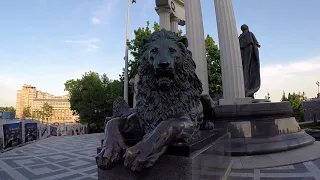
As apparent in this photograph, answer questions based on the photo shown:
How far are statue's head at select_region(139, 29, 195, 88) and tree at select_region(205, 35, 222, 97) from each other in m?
17.8

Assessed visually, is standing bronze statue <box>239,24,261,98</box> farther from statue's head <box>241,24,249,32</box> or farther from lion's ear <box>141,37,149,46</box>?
lion's ear <box>141,37,149,46</box>

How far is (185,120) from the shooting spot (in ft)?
8.30

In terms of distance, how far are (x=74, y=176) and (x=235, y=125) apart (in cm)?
A: 418

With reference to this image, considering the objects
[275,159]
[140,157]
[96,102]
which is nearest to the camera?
[140,157]

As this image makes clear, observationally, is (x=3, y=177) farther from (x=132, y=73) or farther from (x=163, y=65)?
(x=132, y=73)

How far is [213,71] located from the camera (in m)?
20.7

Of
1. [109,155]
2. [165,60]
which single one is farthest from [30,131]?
[165,60]

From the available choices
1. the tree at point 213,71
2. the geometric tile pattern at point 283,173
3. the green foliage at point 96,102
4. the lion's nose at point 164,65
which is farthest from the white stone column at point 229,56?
the green foliage at point 96,102

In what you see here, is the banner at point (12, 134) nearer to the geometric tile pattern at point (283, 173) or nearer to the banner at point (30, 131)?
the banner at point (30, 131)

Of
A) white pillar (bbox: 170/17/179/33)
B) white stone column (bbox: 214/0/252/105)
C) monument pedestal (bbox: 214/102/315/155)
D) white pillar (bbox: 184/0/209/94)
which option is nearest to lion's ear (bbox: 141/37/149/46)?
monument pedestal (bbox: 214/102/315/155)

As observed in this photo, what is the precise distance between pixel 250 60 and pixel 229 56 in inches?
34.5

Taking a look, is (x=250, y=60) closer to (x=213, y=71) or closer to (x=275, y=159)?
(x=275, y=159)

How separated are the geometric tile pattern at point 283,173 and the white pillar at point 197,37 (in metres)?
4.75

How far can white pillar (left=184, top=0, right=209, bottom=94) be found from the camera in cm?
920
